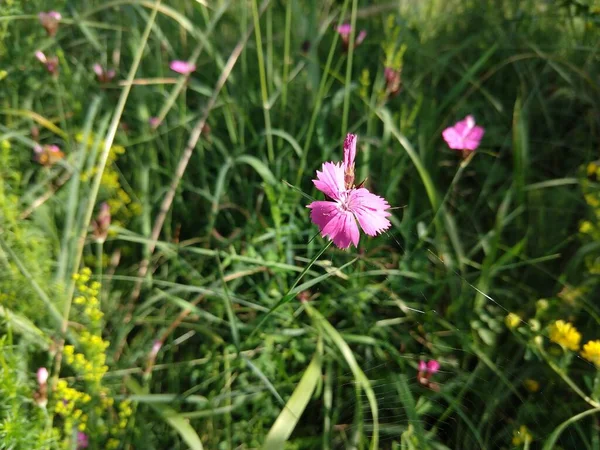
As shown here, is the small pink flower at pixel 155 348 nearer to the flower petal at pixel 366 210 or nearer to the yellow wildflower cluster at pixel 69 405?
the yellow wildflower cluster at pixel 69 405

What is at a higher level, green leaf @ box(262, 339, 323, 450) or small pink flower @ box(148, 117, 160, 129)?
small pink flower @ box(148, 117, 160, 129)

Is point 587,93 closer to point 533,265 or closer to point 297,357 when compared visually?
point 533,265

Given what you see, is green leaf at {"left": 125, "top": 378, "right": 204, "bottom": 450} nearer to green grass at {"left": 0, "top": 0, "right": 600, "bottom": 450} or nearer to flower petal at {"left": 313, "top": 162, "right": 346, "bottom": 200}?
green grass at {"left": 0, "top": 0, "right": 600, "bottom": 450}

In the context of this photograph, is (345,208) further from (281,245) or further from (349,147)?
(281,245)

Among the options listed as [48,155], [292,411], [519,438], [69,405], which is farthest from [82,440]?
[519,438]

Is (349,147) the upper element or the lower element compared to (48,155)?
upper

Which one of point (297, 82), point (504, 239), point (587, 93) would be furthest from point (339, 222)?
point (587, 93)

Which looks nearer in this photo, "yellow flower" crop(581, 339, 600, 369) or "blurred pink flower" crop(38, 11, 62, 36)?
"yellow flower" crop(581, 339, 600, 369)

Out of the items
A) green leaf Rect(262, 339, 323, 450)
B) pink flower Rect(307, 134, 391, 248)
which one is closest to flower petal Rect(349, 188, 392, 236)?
pink flower Rect(307, 134, 391, 248)
